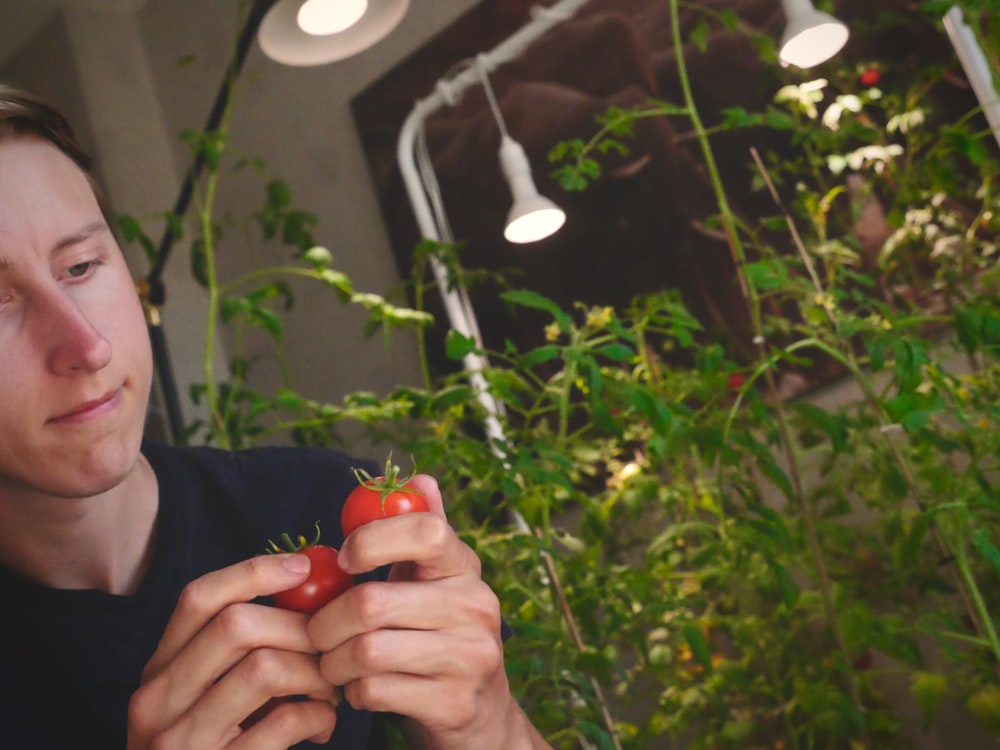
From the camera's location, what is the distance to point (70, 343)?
35.6 inches

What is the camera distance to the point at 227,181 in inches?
139

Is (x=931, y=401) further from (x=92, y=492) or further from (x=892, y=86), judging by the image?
(x=892, y=86)

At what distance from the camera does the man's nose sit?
2.96 ft

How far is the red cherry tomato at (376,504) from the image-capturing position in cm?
75

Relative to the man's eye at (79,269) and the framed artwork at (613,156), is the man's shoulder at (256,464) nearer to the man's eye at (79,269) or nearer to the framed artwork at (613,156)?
the man's eye at (79,269)

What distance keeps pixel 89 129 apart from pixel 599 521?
3.03 meters

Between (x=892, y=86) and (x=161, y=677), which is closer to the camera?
(x=161, y=677)

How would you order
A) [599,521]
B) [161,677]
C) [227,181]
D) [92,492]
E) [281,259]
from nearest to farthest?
[161,677], [92,492], [599,521], [281,259], [227,181]

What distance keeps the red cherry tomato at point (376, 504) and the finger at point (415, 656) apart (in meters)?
0.09

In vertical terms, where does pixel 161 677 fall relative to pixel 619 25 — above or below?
below

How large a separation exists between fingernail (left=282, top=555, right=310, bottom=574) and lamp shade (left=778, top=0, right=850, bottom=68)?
135 centimetres

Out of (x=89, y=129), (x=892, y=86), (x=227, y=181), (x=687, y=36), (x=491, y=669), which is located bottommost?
(x=491, y=669)

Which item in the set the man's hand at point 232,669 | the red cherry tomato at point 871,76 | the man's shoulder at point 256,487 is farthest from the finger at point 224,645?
the red cherry tomato at point 871,76

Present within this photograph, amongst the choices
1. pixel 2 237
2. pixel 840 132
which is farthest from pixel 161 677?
pixel 840 132
